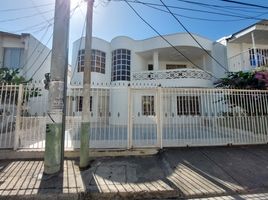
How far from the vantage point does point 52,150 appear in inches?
186

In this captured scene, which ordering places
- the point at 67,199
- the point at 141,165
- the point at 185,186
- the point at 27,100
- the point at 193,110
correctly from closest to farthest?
the point at 67,199 → the point at 185,186 → the point at 141,165 → the point at 27,100 → the point at 193,110

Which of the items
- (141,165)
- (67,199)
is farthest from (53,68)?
(141,165)

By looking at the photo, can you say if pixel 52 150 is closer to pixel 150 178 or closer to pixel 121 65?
pixel 150 178

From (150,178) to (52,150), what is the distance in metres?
2.56

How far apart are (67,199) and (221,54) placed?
15.7 meters

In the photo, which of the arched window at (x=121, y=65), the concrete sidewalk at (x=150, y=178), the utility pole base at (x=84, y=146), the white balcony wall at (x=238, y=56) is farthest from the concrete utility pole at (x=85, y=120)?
the white balcony wall at (x=238, y=56)

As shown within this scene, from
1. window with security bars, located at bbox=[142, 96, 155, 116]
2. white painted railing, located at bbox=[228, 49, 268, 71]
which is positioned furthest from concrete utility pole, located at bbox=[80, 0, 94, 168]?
white painted railing, located at bbox=[228, 49, 268, 71]

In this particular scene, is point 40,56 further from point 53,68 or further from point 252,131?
point 252,131

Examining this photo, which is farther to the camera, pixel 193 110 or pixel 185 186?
pixel 193 110

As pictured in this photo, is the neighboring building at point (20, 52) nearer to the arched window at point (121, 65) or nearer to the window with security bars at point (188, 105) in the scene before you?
the arched window at point (121, 65)

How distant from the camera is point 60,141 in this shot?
4.88 metres

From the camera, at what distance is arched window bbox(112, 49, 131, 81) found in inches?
620

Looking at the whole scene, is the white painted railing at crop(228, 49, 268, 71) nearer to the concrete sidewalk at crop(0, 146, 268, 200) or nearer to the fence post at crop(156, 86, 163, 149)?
the concrete sidewalk at crop(0, 146, 268, 200)

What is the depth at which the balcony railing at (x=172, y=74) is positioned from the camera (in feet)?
47.0
